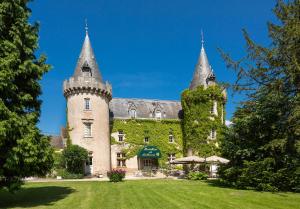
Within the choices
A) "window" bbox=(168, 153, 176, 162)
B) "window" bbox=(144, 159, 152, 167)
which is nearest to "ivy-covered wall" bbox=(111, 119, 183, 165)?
"window" bbox=(168, 153, 176, 162)

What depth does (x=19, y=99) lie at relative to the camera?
1381 centimetres

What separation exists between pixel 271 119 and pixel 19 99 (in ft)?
47.1

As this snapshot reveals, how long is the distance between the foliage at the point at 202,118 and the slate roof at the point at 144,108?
4.44 meters

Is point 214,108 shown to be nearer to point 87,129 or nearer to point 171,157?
point 171,157

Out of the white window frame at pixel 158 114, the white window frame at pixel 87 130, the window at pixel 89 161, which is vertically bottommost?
the window at pixel 89 161

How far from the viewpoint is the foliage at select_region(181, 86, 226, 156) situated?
3675 cm

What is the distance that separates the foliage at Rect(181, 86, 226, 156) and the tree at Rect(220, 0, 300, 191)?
1501 cm

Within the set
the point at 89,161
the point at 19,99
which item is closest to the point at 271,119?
the point at 19,99

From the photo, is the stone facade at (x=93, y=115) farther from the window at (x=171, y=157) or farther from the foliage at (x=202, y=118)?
the foliage at (x=202, y=118)

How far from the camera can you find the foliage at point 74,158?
3216cm

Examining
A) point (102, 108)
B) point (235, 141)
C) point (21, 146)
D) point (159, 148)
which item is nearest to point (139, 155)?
point (159, 148)

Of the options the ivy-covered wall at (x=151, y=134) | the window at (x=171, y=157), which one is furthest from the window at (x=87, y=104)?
the window at (x=171, y=157)

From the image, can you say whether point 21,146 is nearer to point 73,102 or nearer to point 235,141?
point 235,141

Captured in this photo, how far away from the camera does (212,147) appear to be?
36438 millimetres
